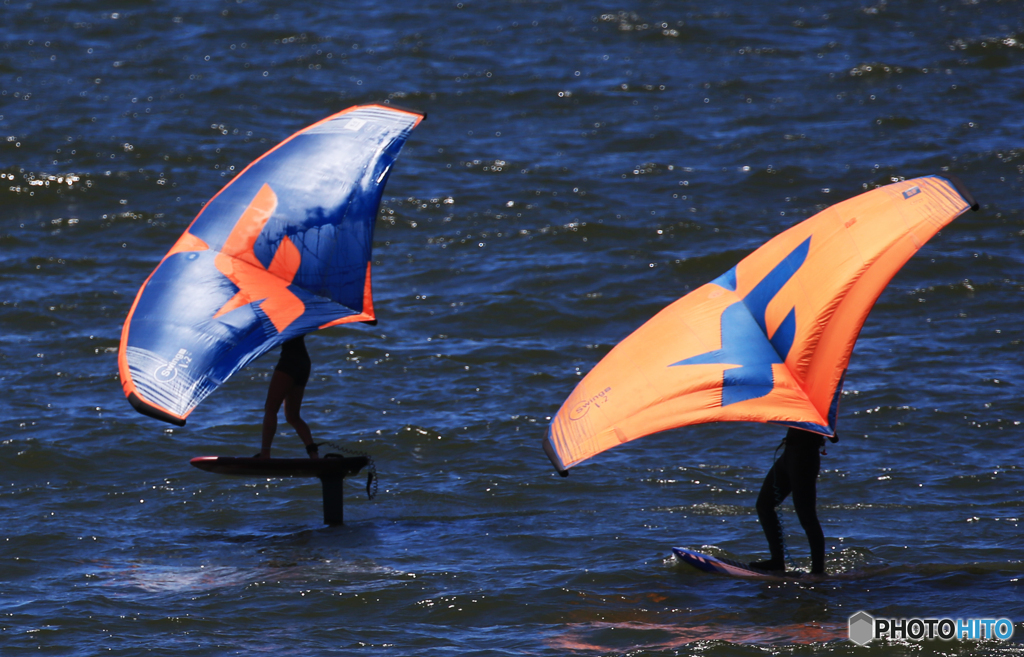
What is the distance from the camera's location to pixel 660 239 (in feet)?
63.1

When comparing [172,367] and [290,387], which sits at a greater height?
[172,367]

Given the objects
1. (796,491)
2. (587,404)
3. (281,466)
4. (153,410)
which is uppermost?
(587,404)

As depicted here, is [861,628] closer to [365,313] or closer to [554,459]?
[554,459]

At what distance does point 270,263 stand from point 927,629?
619 cm

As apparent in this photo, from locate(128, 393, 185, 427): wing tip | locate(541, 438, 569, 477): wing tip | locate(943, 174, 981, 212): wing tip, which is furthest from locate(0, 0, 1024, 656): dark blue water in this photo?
locate(943, 174, 981, 212): wing tip

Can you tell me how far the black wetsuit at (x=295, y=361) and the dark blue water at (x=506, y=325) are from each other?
1517 mm

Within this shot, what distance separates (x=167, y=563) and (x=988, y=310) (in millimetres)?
11703

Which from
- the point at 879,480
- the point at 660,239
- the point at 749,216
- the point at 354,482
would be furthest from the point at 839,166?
the point at 354,482

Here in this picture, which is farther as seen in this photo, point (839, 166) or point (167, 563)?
point (839, 166)

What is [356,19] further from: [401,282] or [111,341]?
[111,341]

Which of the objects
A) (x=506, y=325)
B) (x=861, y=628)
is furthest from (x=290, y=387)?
(x=506, y=325)

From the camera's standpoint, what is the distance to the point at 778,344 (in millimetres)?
9055

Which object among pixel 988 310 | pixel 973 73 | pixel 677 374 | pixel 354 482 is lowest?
pixel 354 482

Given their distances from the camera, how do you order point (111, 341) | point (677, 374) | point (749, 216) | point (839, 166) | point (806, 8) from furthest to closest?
point (806, 8), point (839, 166), point (749, 216), point (111, 341), point (677, 374)
